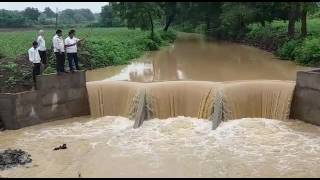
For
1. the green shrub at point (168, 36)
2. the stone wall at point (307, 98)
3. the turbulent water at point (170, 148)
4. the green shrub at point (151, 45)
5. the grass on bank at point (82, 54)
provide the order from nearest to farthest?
the turbulent water at point (170, 148) < the stone wall at point (307, 98) < the grass on bank at point (82, 54) < the green shrub at point (151, 45) < the green shrub at point (168, 36)

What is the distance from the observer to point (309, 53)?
18.0 meters

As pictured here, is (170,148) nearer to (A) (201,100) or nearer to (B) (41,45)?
(A) (201,100)

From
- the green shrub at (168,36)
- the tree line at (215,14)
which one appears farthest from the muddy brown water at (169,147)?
the green shrub at (168,36)

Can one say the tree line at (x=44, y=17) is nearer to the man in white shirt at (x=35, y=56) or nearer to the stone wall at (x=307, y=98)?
the man in white shirt at (x=35, y=56)

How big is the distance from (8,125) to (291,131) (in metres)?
6.73

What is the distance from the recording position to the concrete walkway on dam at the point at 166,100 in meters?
10.8

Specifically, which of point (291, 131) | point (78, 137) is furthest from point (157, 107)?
point (291, 131)

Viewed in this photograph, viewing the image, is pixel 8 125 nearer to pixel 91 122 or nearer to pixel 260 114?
pixel 91 122

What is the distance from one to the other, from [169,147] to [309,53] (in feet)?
36.7

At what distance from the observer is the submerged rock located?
8.06 metres

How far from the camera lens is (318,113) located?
10516 millimetres

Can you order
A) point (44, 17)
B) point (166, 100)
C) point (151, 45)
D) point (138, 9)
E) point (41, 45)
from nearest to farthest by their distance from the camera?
point (138, 9) < point (41, 45) < point (166, 100) < point (44, 17) < point (151, 45)

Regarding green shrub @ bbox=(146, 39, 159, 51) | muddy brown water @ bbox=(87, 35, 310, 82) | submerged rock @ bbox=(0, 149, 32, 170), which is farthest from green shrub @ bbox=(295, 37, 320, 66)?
submerged rock @ bbox=(0, 149, 32, 170)

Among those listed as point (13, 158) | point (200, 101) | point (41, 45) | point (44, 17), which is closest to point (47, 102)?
point (41, 45)
